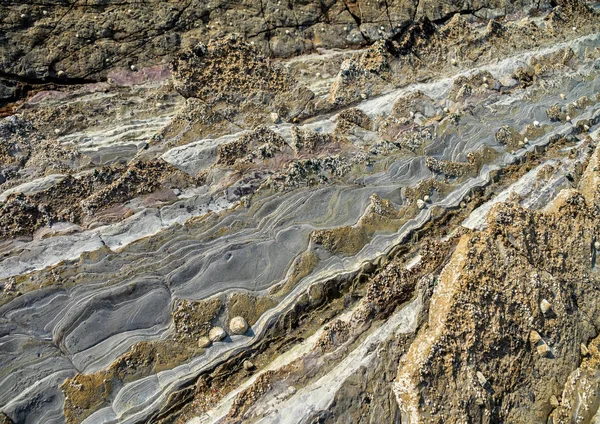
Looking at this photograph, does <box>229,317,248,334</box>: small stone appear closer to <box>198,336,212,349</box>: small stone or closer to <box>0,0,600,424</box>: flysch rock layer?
<box>0,0,600,424</box>: flysch rock layer

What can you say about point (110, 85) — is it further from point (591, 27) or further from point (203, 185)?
point (591, 27)

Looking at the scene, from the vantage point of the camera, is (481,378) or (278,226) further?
(278,226)

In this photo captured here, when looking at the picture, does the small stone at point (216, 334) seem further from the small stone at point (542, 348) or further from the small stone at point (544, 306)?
the small stone at point (544, 306)

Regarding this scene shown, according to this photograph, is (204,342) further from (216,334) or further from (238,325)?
(238,325)

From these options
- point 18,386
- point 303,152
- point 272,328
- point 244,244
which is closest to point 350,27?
point 303,152

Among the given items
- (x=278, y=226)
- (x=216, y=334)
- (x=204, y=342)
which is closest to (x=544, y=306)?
(x=278, y=226)

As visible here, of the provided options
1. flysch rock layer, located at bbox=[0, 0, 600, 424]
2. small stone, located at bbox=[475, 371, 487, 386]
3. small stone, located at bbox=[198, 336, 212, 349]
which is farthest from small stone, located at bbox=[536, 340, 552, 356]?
small stone, located at bbox=[198, 336, 212, 349]
